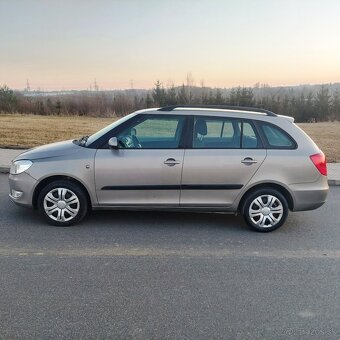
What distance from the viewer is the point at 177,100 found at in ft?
123

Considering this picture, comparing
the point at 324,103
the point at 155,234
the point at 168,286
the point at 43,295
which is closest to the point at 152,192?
the point at 155,234

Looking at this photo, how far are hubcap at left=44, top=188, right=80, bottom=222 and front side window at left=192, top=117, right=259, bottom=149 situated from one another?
5.99 feet

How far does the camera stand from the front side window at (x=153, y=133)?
4.88 meters

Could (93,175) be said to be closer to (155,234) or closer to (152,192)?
(152,192)

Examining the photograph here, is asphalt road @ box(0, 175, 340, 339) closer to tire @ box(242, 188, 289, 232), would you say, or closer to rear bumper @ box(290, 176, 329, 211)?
tire @ box(242, 188, 289, 232)

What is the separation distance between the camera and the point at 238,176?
15.9 feet

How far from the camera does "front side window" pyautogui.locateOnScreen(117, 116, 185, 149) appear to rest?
488cm

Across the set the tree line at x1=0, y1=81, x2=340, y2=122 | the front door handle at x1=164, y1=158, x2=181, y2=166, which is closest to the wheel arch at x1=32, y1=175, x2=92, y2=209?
the front door handle at x1=164, y1=158, x2=181, y2=166

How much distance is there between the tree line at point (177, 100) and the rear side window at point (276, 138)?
87.9 ft

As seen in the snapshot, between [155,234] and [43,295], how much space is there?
181cm

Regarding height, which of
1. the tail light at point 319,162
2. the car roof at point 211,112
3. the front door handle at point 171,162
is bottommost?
Result: the tail light at point 319,162

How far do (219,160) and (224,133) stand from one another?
40 centimetres

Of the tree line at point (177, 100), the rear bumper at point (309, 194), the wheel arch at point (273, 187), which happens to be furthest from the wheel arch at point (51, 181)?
the tree line at point (177, 100)

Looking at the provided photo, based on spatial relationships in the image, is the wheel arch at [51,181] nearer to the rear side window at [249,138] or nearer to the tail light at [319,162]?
the rear side window at [249,138]
